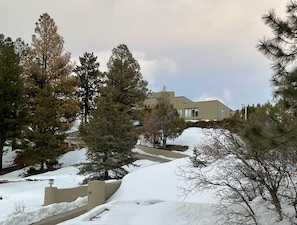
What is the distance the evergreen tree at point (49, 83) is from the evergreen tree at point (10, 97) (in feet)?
3.33

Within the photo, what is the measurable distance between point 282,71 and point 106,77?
30.1 meters

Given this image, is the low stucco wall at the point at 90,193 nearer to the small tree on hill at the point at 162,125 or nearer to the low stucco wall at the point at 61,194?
the low stucco wall at the point at 61,194

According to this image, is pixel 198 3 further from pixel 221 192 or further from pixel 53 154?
pixel 53 154

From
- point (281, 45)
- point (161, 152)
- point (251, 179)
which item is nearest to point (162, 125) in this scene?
point (161, 152)

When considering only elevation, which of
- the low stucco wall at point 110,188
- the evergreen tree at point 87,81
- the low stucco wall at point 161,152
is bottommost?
the low stucco wall at point 110,188

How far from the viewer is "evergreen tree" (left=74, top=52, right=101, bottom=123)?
132 ft

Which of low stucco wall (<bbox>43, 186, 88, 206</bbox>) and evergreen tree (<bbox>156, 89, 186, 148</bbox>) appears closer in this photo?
low stucco wall (<bbox>43, 186, 88, 206</bbox>)

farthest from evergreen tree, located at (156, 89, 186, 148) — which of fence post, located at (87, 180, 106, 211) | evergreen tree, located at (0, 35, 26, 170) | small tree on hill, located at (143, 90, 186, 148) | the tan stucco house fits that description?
fence post, located at (87, 180, 106, 211)

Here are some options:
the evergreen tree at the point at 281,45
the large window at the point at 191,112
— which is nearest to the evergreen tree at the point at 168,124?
the large window at the point at 191,112

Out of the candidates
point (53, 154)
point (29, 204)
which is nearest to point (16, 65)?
point (53, 154)

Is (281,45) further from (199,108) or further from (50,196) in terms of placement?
(199,108)

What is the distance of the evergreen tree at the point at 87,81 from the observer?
132 ft

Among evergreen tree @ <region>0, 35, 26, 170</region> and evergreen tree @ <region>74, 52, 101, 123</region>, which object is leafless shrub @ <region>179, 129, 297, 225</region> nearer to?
evergreen tree @ <region>0, 35, 26, 170</region>

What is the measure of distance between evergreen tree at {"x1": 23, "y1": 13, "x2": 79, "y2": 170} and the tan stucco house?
19.5 meters
